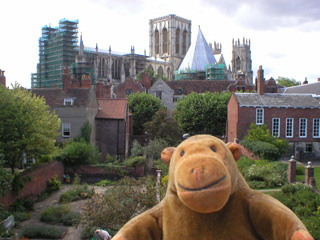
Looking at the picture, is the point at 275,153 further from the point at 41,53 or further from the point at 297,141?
the point at 41,53

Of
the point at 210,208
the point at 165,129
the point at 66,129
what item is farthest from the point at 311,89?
the point at 210,208

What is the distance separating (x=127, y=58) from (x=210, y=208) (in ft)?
277

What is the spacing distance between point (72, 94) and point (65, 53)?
147ft

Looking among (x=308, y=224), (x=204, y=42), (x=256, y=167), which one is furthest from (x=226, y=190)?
(x=204, y=42)

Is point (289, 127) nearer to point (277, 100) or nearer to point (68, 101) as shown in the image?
point (277, 100)

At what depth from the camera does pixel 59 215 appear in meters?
17.9

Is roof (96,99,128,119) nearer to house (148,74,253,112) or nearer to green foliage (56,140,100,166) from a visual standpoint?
green foliage (56,140,100,166)

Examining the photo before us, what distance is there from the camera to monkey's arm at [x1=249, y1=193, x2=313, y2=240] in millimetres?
3829

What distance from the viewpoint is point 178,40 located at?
10306 centimetres

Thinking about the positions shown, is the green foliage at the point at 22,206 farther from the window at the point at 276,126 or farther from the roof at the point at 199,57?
the roof at the point at 199,57

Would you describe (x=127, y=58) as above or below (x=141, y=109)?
above

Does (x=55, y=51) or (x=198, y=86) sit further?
(x=55, y=51)

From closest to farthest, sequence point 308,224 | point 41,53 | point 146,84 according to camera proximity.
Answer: point 308,224
point 146,84
point 41,53

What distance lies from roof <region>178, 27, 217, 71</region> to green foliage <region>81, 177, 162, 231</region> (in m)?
66.3
